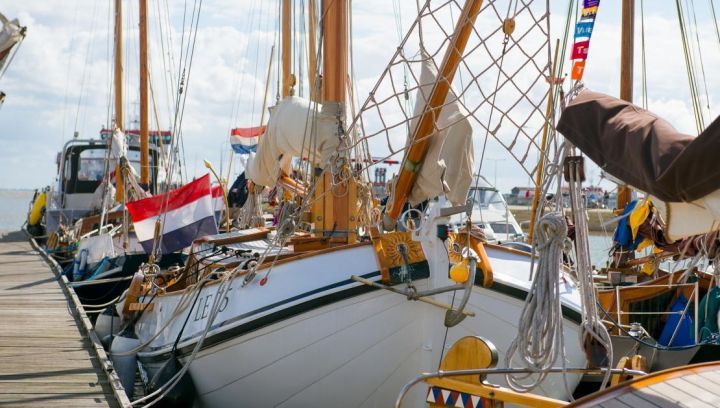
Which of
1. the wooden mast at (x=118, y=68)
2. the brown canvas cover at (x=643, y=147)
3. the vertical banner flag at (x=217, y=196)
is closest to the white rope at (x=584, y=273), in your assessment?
the brown canvas cover at (x=643, y=147)

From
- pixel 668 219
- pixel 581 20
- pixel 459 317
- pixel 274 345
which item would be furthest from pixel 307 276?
pixel 581 20

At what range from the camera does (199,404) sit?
9.36 meters

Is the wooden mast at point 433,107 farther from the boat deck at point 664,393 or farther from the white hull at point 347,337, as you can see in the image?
the boat deck at point 664,393

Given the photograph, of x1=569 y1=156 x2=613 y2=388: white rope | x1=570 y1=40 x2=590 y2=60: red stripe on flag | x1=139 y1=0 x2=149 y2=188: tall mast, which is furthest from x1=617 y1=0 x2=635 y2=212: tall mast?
x1=139 y1=0 x2=149 y2=188: tall mast

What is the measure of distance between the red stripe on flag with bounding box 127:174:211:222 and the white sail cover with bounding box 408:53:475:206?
195 inches

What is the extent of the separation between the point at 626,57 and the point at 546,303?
1023 cm

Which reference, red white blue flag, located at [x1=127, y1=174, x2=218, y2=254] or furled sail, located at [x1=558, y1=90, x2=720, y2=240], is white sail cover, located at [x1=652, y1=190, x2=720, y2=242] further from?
red white blue flag, located at [x1=127, y1=174, x2=218, y2=254]

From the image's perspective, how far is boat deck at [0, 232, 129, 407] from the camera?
7.90 m

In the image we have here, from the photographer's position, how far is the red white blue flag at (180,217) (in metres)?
12.5

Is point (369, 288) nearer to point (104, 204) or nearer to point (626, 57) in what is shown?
point (626, 57)

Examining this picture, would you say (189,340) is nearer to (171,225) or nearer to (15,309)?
(171,225)

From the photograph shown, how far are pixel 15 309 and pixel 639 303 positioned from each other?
27.3ft

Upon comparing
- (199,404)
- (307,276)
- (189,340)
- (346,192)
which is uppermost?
(346,192)

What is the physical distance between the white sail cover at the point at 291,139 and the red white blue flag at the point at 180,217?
145 centimetres
